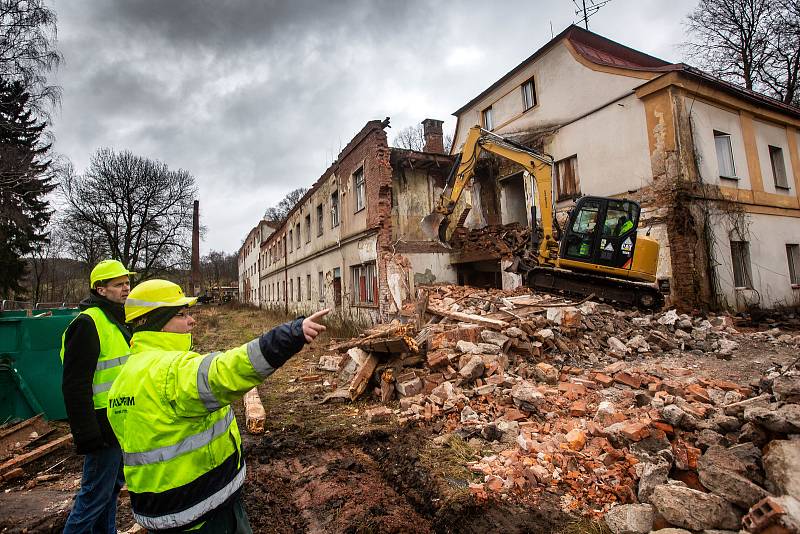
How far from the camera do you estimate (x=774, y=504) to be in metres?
1.99

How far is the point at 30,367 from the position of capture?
16.7 ft

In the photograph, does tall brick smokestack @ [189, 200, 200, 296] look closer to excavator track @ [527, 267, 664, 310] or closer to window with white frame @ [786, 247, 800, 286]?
excavator track @ [527, 267, 664, 310]

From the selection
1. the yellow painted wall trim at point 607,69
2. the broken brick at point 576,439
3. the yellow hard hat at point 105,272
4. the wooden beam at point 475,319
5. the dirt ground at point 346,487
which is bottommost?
the dirt ground at point 346,487

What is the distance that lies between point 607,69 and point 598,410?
11.3 metres

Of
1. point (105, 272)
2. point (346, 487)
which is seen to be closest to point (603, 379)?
Result: point (346, 487)

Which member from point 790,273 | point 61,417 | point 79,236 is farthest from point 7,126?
point 790,273

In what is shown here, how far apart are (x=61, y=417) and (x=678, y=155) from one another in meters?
13.7

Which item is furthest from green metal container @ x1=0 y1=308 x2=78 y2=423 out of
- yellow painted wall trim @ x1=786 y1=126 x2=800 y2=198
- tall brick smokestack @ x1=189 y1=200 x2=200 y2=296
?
yellow painted wall trim @ x1=786 y1=126 x2=800 y2=198

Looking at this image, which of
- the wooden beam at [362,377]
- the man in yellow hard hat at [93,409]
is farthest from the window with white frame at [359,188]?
the man in yellow hard hat at [93,409]

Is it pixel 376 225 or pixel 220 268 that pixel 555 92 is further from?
pixel 220 268

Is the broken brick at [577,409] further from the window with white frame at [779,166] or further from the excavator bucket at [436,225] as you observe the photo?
the window with white frame at [779,166]

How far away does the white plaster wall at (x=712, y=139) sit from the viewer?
34.7ft

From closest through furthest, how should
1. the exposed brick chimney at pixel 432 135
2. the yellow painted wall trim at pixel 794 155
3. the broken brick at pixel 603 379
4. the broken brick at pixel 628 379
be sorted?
the broken brick at pixel 628 379
the broken brick at pixel 603 379
the yellow painted wall trim at pixel 794 155
the exposed brick chimney at pixel 432 135

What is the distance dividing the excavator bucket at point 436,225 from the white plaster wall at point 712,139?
714 centimetres
